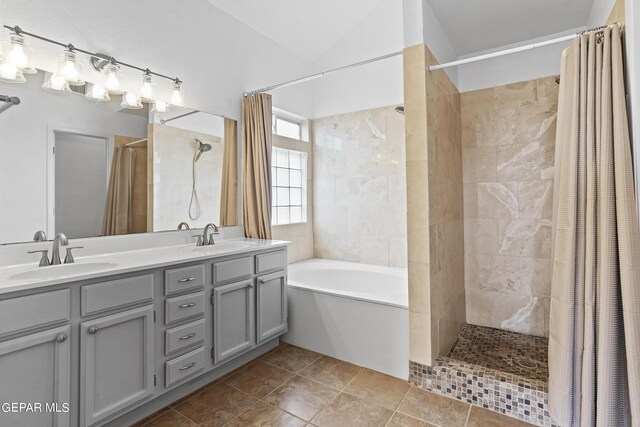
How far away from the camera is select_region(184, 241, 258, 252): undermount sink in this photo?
2407mm

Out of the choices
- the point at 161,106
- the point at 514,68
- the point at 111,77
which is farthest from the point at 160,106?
the point at 514,68

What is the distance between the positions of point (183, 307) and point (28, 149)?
123 cm

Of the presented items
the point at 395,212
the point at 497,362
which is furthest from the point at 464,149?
the point at 497,362

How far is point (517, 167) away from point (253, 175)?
2316mm

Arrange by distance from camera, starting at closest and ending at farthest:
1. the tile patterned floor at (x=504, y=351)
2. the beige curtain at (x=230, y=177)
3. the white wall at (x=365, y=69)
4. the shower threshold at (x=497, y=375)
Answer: the shower threshold at (x=497, y=375), the tile patterned floor at (x=504, y=351), the beige curtain at (x=230, y=177), the white wall at (x=365, y=69)

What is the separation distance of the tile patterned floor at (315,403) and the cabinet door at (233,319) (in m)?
0.24

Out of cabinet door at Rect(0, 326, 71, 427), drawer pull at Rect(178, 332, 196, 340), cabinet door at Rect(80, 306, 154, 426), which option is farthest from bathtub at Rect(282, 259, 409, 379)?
cabinet door at Rect(0, 326, 71, 427)

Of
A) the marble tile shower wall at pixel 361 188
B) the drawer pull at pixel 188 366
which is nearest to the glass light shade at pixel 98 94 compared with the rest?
the drawer pull at pixel 188 366

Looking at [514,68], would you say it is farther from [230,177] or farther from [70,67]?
[70,67]

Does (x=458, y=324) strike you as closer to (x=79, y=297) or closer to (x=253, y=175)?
(x=253, y=175)

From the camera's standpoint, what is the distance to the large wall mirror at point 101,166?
1.75m

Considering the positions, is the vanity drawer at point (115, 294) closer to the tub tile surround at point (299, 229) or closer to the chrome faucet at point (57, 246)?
the chrome faucet at point (57, 246)

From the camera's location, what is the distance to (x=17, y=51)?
1.72m

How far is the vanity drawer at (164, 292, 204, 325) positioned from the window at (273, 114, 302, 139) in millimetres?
2179
